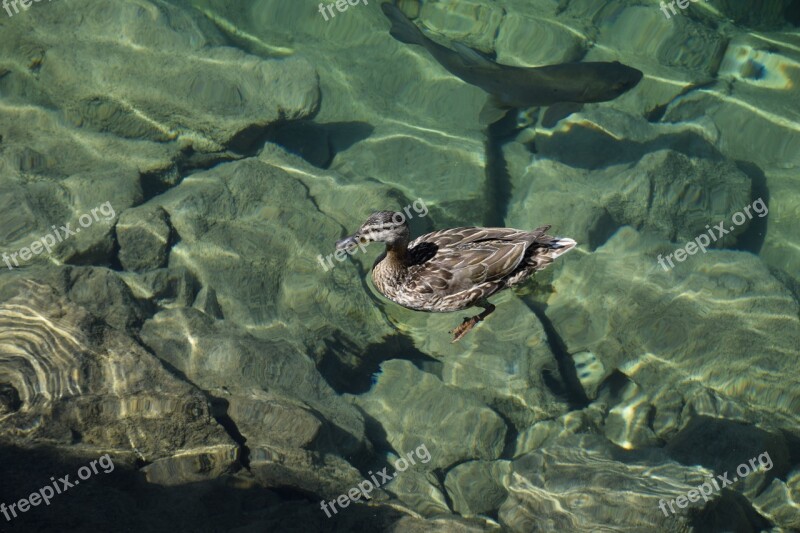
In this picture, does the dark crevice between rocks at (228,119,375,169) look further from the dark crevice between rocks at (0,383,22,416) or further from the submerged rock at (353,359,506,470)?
the dark crevice between rocks at (0,383,22,416)

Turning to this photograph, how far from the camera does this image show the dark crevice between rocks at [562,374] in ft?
18.8

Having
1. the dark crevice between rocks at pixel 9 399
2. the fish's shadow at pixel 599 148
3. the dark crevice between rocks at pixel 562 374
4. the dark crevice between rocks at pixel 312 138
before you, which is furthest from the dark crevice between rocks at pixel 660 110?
the dark crevice between rocks at pixel 9 399

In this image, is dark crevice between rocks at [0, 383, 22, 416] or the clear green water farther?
the clear green water

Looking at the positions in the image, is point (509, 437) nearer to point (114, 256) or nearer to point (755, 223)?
point (114, 256)

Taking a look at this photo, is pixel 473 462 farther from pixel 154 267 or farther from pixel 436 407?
pixel 154 267

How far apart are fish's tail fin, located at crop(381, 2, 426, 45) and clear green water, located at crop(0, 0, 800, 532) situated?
15.5 inches

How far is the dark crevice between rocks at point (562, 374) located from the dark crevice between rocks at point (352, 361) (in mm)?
1200

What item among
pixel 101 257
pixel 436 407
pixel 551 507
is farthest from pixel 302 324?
pixel 551 507

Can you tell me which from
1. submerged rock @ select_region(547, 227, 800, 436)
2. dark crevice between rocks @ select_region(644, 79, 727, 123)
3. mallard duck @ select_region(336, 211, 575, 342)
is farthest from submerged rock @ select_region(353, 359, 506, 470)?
dark crevice between rocks @ select_region(644, 79, 727, 123)

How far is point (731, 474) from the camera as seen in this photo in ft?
16.5

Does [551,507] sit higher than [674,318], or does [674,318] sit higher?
[674,318]

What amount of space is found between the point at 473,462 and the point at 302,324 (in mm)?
2097

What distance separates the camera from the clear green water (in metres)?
3.80

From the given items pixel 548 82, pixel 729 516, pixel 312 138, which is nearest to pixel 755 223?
pixel 548 82
